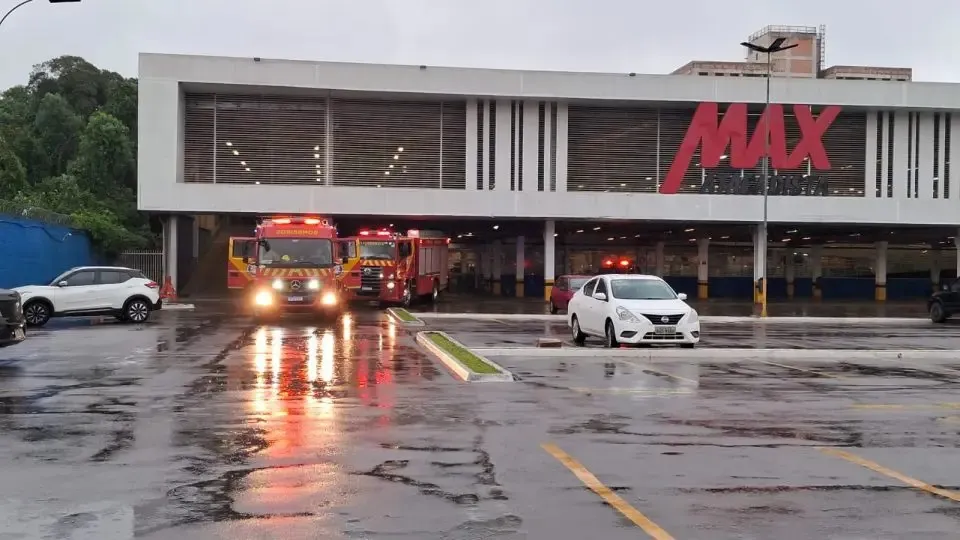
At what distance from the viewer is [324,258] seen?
27031 mm

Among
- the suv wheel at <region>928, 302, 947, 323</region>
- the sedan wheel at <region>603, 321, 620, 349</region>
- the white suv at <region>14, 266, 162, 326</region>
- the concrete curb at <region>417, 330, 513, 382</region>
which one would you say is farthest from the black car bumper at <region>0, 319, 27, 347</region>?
the suv wheel at <region>928, 302, 947, 323</region>

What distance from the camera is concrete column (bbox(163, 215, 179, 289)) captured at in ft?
137

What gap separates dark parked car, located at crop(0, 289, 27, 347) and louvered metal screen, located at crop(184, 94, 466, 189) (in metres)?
27.0

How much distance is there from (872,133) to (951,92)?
4.00m

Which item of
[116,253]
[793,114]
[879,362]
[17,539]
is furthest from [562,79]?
[17,539]

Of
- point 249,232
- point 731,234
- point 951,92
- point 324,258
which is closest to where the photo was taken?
point 324,258

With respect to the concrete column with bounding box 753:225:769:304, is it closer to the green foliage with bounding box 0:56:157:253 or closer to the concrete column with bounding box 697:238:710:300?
the concrete column with bounding box 697:238:710:300

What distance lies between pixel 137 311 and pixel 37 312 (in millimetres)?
2792

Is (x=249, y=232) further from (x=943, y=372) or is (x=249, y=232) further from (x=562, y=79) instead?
(x=943, y=372)

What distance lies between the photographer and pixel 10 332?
15625mm

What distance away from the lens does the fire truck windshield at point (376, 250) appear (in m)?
35.6

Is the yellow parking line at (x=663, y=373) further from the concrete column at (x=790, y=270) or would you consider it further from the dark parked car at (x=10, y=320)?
the concrete column at (x=790, y=270)

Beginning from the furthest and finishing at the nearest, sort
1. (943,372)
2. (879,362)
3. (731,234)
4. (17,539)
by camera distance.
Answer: (731,234) < (879,362) < (943,372) < (17,539)

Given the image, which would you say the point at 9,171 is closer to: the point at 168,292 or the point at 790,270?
the point at 168,292
